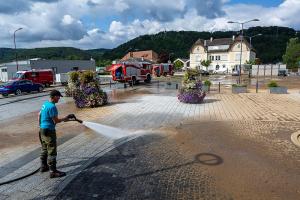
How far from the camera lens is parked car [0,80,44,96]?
88.7 ft

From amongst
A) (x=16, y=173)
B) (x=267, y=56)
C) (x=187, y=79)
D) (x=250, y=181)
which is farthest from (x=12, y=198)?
(x=267, y=56)

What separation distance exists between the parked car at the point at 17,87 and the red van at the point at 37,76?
475 cm

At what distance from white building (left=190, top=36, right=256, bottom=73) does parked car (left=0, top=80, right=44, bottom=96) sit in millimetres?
70452

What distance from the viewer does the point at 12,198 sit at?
5355mm

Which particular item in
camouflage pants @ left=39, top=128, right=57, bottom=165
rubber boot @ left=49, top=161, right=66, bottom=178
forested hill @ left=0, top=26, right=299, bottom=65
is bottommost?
rubber boot @ left=49, top=161, right=66, bottom=178

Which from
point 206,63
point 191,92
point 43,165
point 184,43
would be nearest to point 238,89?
point 191,92

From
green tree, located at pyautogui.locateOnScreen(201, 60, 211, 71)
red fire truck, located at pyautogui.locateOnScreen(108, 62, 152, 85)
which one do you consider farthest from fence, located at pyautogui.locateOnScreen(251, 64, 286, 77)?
red fire truck, located at pyautogui.locateOnScreen(108, 62, 152, 85)

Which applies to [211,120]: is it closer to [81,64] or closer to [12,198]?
[12,198]

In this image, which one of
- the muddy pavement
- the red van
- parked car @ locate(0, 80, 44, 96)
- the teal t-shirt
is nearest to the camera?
the muddy pavement

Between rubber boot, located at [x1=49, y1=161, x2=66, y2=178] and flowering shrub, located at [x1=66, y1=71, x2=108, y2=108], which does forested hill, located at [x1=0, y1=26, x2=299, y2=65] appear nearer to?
flowering shrub, located at [x1=66, y1=71, x2=108, y2=108]

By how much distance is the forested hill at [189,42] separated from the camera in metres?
127

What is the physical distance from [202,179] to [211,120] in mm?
6628

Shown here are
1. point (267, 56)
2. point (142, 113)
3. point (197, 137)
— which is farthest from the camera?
point (267, 56)

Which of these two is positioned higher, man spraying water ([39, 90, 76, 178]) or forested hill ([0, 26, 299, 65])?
forested hill ([0, 26, 299, 65])
